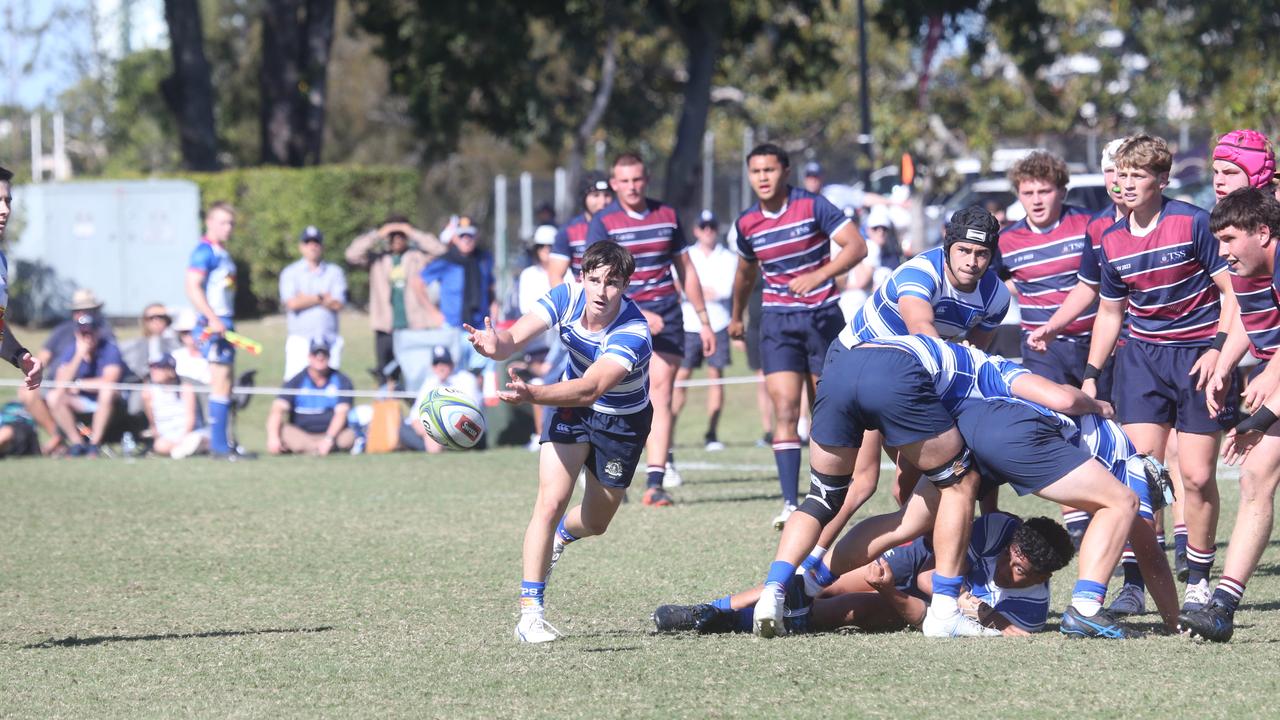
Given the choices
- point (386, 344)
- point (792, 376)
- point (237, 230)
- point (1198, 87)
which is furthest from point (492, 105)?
point (792, 376)

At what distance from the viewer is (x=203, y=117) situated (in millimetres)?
29922

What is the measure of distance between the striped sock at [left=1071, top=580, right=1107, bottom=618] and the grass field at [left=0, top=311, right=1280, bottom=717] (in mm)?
161

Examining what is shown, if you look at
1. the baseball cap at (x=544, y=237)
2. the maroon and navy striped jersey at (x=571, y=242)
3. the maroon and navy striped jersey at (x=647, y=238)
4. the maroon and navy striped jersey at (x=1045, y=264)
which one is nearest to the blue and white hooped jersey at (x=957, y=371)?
the maroon and navy striped jersey at (x=1045, y=264)

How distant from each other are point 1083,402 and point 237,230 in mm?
25775

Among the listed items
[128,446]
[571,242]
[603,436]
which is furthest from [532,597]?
[128,446]

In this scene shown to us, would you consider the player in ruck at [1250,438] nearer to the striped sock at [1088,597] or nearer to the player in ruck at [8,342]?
the striped sock at [1088,597]

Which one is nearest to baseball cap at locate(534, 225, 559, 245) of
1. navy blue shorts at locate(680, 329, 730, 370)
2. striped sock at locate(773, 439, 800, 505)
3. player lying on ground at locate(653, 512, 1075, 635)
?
navy blue shorts at locate(680, 329, 730, 370)

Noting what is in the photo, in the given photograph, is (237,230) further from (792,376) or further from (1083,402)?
(1083,402)

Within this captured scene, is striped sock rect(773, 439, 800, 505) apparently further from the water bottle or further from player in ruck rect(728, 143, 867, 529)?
the water bottle

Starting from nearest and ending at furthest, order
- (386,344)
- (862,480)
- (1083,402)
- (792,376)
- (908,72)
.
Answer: (1083,402) → (862,480) → (792,376) → (386,344) → (908,72)

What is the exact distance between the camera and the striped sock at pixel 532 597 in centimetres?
648

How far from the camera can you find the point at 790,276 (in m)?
10.1

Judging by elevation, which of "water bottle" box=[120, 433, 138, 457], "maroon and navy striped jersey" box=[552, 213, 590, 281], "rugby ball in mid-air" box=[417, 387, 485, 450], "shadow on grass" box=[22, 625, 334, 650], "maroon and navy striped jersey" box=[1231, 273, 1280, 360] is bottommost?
"water bottle" box=[120, 433, 138, 457]

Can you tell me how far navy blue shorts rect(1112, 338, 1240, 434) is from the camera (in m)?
7.39
